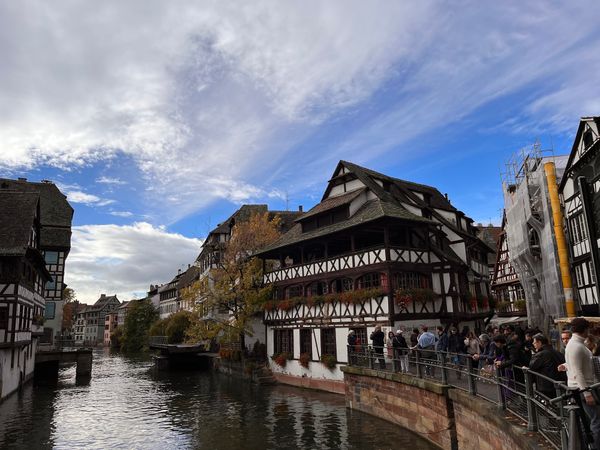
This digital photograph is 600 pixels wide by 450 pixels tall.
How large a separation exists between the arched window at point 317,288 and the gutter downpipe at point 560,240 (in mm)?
12598

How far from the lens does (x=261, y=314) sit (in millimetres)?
33250

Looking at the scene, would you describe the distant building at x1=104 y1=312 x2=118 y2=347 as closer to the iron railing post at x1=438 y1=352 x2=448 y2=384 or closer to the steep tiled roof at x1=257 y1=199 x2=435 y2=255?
the steep tiled roof at x1=257 y1=199 x2=435 y2=255

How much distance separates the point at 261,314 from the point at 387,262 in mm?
13282

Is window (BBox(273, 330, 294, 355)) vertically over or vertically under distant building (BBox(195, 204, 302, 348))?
under

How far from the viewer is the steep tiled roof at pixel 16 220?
23781mm

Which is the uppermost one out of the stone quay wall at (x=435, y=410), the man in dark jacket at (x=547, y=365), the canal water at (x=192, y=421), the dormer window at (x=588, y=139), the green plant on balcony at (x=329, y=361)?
the dormer window at (x=588, y=139)

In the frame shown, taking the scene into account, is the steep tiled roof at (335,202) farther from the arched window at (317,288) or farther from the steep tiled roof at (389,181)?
the arched window at (317,288)

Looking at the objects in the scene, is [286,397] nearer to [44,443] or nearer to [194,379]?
[44,443]

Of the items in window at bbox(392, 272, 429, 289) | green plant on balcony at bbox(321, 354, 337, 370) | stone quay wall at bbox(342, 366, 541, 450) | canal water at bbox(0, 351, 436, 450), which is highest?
window at bbox(392, 272, 429, 289)

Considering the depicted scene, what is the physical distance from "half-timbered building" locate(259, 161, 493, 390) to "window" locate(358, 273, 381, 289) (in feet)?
0.17

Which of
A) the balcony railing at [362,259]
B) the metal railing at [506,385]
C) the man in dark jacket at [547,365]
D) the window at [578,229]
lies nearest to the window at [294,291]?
the balcony railing at [362,259]

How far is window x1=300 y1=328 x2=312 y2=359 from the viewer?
27344 millimetres

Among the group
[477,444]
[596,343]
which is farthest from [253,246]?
[596,343]

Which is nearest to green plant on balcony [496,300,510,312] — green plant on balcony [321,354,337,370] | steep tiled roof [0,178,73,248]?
green plant on balcony [321,354,337,370]
